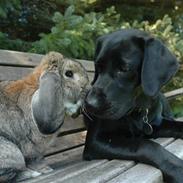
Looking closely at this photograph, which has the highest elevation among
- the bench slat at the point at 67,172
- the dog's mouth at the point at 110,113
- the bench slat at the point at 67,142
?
the dog's mouth at the point at 110,113

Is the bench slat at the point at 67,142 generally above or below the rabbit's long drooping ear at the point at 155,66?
below

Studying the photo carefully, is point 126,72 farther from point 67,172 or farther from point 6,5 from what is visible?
point 6,5

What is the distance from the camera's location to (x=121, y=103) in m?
2.99

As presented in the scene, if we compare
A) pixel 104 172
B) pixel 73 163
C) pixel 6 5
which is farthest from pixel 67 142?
pixel 6 5

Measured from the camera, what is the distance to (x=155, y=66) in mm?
3047

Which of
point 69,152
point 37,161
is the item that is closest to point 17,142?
point 37,161

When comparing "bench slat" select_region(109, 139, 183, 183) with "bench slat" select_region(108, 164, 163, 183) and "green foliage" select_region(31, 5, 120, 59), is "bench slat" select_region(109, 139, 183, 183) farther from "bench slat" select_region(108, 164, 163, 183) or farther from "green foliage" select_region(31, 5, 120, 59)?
"green foliage" select_region(31, 5, 120, 59)

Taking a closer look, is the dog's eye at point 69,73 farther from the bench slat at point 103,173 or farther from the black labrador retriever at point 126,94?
the bench slat at point 103,173

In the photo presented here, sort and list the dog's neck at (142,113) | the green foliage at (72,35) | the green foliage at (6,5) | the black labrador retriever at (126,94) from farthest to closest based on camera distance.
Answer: the green foliage at (72,35) < the green foliage at (6,5) < the dog's neck at (142,113) < the black labrador retriever at (126,94)

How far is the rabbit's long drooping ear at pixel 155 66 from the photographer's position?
9.84 feet

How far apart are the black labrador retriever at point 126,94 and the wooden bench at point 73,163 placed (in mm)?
95

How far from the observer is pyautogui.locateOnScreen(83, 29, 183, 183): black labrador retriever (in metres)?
2.94

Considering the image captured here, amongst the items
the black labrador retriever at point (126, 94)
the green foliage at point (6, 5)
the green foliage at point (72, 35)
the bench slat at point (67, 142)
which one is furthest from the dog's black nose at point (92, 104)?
the green foliage at point (6, 5)

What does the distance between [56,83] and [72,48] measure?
6.80 ft
